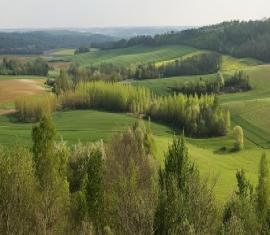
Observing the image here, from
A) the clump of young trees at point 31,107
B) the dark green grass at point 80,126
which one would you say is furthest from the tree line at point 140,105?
the dark green grass at point 80,126

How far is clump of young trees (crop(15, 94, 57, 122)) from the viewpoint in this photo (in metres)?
163

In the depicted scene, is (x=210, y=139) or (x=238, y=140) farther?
(x=210, y=139)

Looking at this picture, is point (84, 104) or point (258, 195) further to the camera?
point (84, 104)

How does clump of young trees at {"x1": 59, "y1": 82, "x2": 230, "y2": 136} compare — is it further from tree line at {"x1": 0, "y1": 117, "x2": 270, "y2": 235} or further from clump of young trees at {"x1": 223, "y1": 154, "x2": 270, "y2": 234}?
tree line at {"x1": 0, "y1": 117, "x2": 270, "y2": 235}

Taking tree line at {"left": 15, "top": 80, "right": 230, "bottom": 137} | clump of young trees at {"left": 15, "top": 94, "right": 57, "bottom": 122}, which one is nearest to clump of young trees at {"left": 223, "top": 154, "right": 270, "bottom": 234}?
tree line at {"left": 15, "top": 80, "right": 230, "bottom": 137}

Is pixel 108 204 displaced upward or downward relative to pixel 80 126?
upward

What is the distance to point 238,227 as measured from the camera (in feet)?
99.9

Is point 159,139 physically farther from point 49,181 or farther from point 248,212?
point 49,181

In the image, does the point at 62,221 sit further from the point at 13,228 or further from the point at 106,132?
Answer: the point at 106,132

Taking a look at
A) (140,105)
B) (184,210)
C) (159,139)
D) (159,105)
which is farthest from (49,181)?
(140,105)

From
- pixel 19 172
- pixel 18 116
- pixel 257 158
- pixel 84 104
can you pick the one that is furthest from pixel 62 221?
pixel 84 104

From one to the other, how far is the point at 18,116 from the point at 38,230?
137855 mm

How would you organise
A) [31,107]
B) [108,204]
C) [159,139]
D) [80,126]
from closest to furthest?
[108,204]
[159,139]
[80,126]
[31,107]

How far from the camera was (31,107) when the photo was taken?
164625 mm
